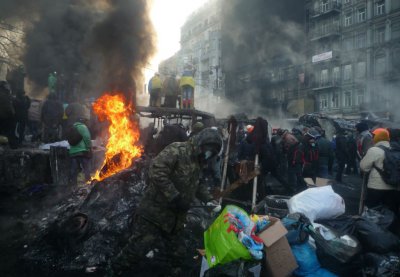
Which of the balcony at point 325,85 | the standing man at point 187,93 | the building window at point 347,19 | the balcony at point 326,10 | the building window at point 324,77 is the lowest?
the standing man at point 187,93

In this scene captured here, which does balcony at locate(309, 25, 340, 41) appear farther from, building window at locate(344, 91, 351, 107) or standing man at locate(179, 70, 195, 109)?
standing man at locate(179, 70, 195, 109)

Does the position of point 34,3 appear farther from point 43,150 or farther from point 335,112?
point 335,112

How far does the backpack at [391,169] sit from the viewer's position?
15.8ft

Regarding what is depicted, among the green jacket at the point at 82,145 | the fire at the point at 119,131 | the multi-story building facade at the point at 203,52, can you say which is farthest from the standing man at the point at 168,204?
→ the multi-story building facade at the point at 203,52

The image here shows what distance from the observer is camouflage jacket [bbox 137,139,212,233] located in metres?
3.41

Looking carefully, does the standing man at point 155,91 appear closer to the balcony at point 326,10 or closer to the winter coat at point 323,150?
the winter coat at point 323,150

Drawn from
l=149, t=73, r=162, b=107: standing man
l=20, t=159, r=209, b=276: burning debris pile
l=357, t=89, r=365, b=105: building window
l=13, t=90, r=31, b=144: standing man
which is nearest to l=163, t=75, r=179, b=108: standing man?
l=149, t=73, r=162, b=107: standing man

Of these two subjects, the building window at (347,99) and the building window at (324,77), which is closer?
the building window at (347,99)

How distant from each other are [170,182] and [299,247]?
1.86m

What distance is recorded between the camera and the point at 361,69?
3200cm

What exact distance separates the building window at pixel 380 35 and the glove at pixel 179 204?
34.0m

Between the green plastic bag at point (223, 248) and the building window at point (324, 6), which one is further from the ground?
the building window at point (324, 6)

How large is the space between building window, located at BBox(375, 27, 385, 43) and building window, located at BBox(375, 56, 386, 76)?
1.69 metres

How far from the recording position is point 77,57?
1344cm
